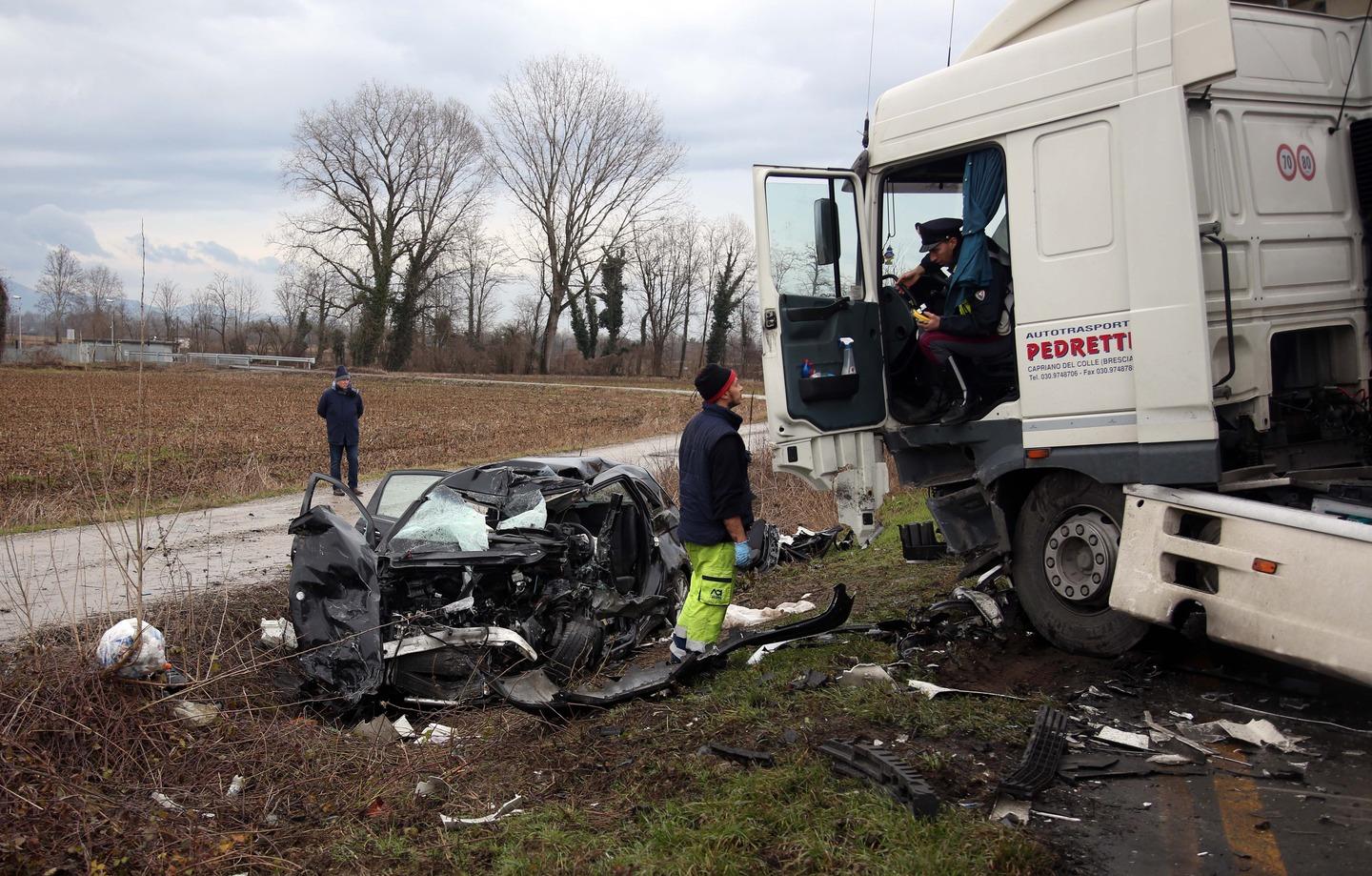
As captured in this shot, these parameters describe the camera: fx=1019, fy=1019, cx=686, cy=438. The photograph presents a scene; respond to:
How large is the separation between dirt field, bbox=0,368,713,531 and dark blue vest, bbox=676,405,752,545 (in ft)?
9.92

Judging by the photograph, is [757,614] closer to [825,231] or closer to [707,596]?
[707,596]

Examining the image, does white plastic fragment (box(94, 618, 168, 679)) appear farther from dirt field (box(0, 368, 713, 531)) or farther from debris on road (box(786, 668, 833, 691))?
debris on road (box(786, 668, 833, 691))

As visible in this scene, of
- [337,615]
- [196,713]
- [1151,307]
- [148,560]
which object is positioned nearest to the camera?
[1151,307]

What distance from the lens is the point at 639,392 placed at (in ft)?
148

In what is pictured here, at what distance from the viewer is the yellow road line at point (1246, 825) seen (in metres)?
3.43

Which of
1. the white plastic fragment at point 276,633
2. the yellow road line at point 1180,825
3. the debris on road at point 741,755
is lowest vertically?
the yellow road line at point 1180,825

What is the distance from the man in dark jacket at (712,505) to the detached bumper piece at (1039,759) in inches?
78.7

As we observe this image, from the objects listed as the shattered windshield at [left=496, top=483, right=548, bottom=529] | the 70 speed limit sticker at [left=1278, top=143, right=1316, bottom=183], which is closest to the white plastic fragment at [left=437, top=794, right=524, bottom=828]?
the shattered windshield at [left=496, top=483, right=548, bottom=529]

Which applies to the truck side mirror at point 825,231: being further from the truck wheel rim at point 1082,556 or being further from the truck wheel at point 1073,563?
the truck wheel rim at point 1082,556

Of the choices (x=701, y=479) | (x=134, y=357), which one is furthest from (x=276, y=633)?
(x=701, y=479)

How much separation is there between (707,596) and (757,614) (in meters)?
2.25

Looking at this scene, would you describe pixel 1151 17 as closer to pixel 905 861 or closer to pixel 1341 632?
pixel 1341 632

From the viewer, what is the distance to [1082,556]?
18.0 feet

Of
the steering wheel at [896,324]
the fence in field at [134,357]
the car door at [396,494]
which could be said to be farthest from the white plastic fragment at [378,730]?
the steering wheel at [896,324]
